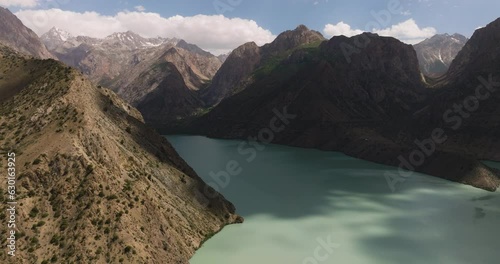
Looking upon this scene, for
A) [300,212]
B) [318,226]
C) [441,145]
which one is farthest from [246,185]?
[441,145]

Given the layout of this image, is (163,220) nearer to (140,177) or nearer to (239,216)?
(140,177)

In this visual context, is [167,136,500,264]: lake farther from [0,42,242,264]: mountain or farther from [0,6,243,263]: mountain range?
[0,42,242,264]: mountain

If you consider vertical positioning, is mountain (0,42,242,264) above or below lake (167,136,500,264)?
below

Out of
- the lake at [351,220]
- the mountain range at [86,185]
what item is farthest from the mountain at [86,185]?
the lake at [351,220]

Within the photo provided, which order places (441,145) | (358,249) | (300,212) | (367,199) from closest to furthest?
(358,249), (300,212), (367,199), (441,145)

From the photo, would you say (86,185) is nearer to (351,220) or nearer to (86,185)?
(86,185)

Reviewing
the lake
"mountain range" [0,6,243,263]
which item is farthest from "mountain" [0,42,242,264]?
the lake
